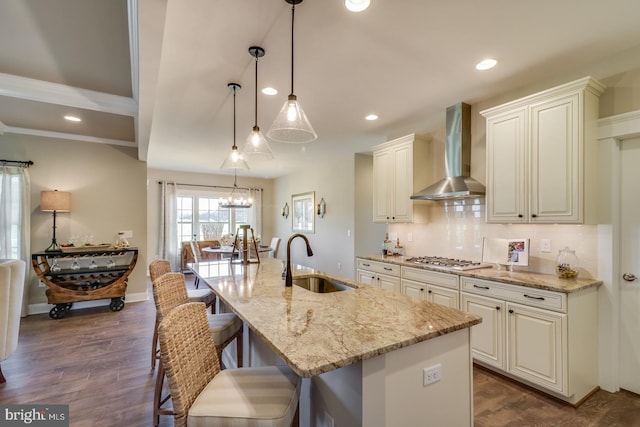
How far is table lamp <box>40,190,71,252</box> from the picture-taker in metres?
4.16

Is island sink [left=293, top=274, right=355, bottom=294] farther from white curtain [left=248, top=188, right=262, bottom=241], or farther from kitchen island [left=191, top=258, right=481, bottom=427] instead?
white curtain [left=248, top=188, right=262, bottom=241]

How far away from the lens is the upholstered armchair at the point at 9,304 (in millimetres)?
2510

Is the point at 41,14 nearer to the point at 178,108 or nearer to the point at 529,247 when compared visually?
the point at 178,108

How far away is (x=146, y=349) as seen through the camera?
10.5 ft

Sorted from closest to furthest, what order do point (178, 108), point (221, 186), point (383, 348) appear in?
point (383, 348)
point (178, 108)
point (221, 186)

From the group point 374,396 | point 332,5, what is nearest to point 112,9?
point 332,5

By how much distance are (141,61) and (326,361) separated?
7.50ft

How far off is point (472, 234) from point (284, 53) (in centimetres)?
271

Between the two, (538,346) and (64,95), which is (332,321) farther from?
(64,95)

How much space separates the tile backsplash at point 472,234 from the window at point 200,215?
5554mm

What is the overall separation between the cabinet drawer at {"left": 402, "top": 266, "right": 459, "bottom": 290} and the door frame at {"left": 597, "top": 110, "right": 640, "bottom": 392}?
1103mm

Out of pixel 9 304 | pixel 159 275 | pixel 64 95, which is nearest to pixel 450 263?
pixel 159 275

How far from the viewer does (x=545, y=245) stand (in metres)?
2.72

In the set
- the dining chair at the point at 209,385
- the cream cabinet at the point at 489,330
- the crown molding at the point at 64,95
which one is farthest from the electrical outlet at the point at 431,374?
the crown molding at the point at 64,95
